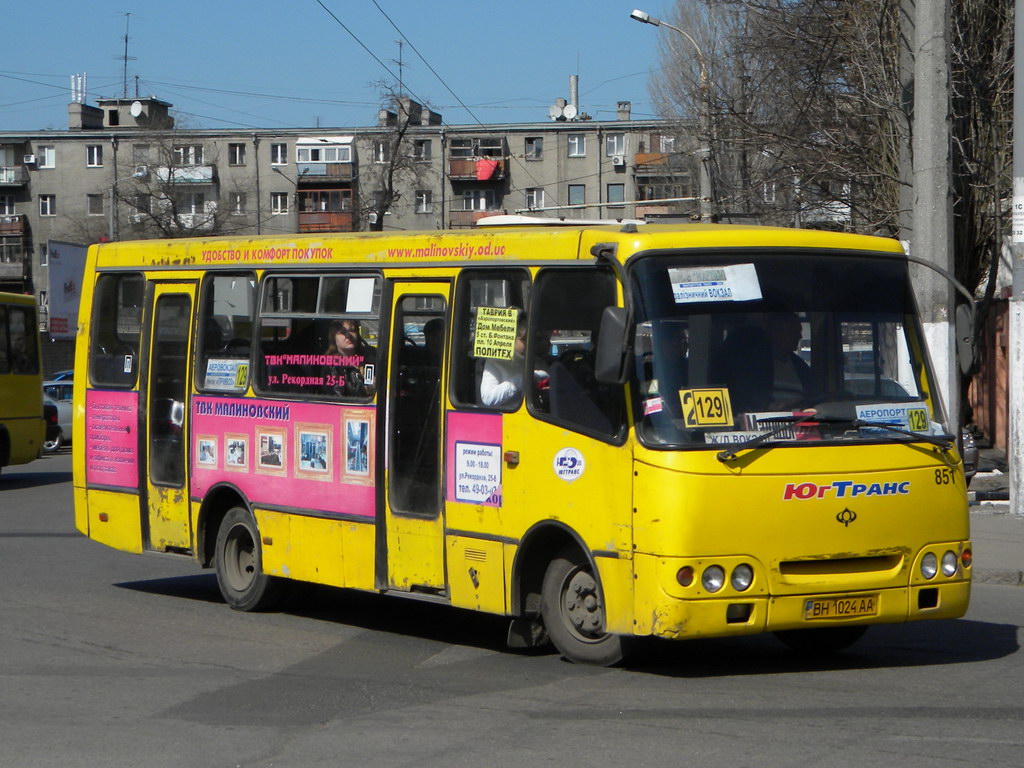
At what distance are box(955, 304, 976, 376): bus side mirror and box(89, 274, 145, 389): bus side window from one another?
6.21 m

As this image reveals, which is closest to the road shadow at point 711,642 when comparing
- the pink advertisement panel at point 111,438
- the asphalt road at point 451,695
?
the asphalt road at point 451,695

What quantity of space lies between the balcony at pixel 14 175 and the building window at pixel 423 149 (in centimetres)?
2301

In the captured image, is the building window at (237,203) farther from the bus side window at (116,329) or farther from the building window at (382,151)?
the bus side window at (116,329)

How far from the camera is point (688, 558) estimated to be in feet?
24.0

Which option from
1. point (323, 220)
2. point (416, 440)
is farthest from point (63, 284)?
point (323, 220)

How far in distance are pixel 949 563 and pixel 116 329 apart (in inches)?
266

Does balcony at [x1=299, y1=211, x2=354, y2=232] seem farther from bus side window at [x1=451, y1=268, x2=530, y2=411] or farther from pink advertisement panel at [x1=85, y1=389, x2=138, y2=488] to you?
bus side window at [x1=451, y1=268, x2=530, y2=411]

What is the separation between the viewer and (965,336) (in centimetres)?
821

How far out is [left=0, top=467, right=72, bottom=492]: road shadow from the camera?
22.8 m

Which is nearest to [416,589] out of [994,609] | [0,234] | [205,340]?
[205,340]

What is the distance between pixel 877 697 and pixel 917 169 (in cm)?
883

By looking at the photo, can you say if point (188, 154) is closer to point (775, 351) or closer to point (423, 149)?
point (423, 149)

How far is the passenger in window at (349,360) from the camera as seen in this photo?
31.1ft

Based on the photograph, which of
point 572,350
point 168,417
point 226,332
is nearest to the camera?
point 572,350
